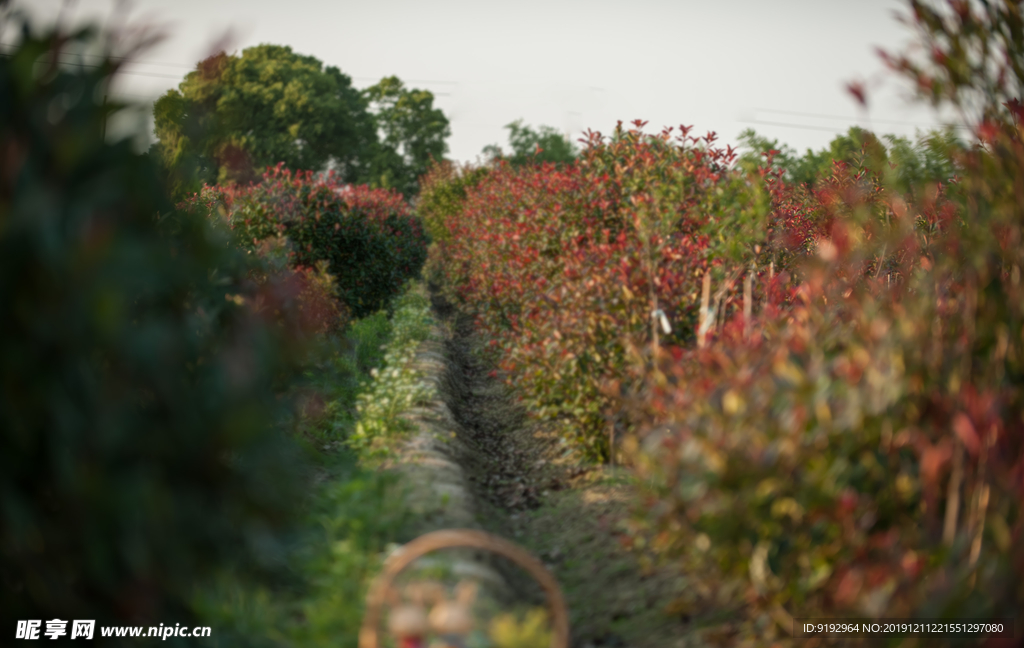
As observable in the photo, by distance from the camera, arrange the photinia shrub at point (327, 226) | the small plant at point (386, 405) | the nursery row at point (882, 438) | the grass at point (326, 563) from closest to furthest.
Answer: the nursery row at point (882, 438)
the grass at point (326, 563)
the small plant at point (386, 405)
the photinia shrub at point (327, 226)

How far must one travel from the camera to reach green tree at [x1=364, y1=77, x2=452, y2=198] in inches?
2098

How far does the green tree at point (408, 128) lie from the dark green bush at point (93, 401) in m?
51.0

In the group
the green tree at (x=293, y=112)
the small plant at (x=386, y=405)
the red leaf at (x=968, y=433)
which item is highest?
the green tree at (x=293, y=112)

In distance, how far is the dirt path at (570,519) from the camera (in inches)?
167

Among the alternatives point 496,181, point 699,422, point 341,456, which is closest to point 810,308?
point 699,422

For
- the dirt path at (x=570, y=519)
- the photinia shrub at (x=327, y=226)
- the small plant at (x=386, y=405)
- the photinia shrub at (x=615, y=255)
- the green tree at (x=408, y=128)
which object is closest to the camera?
the dirt path at (x=570, y=519)

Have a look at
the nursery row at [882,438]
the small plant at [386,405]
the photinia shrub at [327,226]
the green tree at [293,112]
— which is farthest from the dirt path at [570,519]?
the green tree at [293,112]

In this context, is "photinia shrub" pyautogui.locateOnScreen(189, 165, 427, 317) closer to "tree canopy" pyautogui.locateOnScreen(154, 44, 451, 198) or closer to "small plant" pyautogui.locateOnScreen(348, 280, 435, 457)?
"small plant" pyautogui.locateOnScreen(348, 280, 435, 457)

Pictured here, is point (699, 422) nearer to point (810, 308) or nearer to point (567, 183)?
point (810, 308)

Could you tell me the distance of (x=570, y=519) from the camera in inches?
234

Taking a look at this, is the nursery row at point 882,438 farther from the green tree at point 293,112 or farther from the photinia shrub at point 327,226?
the green tree at point 293,112

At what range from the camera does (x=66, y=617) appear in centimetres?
226

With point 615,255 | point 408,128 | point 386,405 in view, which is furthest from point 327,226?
point 408,128

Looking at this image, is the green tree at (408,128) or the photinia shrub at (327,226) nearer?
the photinia shrub at (327,226)
